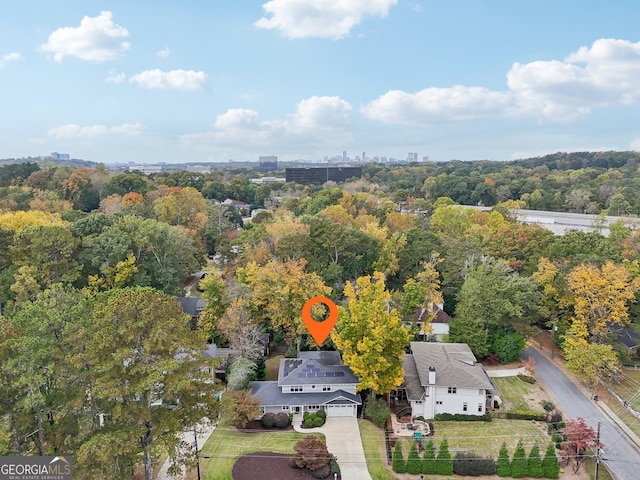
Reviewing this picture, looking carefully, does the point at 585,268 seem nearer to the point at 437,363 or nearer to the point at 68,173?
the point at 437,363

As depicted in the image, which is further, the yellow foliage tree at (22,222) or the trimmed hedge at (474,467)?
the yellow foliage tree at (22,222)

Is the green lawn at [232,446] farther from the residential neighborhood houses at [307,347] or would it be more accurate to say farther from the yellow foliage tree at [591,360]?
the yellow foliage tree at [591,360]

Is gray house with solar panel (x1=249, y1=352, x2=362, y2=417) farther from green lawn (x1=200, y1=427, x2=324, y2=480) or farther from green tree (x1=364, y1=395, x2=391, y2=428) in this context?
green lawn (x1=200, y1=427, x2=324, y2=480)

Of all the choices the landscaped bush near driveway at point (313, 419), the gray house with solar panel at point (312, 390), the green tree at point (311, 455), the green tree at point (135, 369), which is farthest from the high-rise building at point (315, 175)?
the green tree at point (135, 369)

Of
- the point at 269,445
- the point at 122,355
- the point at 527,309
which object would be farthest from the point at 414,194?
the point at 122,355

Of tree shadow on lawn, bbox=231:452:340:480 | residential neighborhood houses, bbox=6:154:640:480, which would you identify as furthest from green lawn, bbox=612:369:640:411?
tree shadow on lawn, bbox=231:452:340:480

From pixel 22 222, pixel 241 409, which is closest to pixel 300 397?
pixel 241 409
